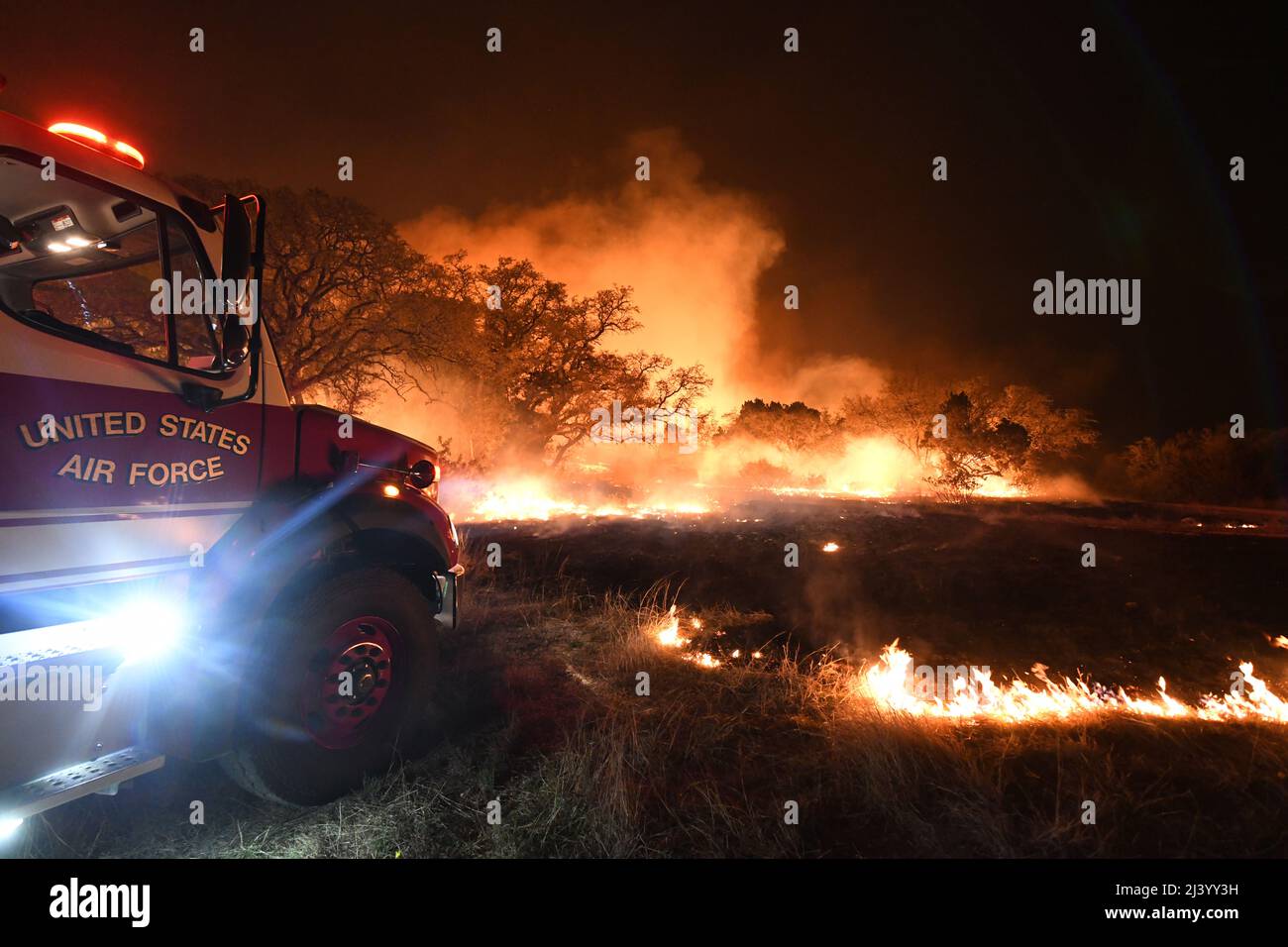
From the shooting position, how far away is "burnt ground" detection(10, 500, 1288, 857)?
372cm

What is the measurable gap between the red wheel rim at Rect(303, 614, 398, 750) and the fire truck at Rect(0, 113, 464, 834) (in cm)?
2

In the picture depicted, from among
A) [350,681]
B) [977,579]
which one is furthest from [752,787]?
[977,579]

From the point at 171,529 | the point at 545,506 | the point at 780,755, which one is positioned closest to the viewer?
the point at 171,529

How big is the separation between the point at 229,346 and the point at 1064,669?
913 centimetres

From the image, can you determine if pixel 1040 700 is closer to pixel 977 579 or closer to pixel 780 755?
pixel 780 755

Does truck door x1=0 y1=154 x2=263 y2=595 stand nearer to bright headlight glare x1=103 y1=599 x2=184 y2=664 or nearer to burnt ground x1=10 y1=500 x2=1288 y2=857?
bright headlight glare x1=103 y1=599 x2=184 y2=664

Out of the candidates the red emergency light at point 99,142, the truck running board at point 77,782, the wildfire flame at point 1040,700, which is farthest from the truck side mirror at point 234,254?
the wildfire flame at point 1040,700

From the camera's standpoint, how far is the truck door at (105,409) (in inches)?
114

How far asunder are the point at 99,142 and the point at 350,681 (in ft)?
12.1

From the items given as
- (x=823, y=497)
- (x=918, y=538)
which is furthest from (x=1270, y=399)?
(x=918, y=538)

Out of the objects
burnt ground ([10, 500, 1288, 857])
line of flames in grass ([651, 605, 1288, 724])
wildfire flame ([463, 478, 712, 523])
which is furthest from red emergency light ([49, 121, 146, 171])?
wildfire flame ([463, 478, 712, 523])

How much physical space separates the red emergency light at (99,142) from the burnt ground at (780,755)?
3898 millimetres

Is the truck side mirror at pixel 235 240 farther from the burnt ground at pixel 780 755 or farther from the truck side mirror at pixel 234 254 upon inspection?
the burnt ground at pixel 780 755

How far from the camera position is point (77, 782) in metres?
2.98
